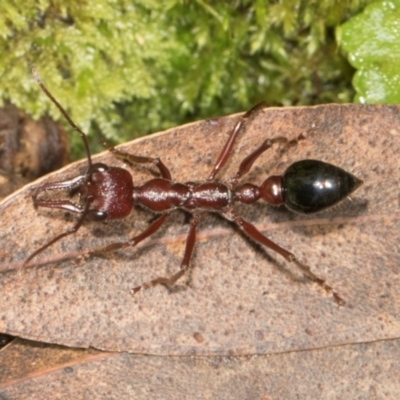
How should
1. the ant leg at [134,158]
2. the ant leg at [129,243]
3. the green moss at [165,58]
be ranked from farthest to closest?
1. the green moss at [165,58]
2. the ant leg at [134,158]
3. the ant leg at [129,243]

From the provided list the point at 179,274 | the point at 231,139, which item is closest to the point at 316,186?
the point at 231,139

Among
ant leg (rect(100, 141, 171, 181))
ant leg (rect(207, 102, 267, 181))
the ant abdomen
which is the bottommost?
the ant abdomen

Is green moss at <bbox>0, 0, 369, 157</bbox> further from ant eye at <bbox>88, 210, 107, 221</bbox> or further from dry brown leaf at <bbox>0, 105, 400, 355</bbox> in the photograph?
ant eye at <bbox>88, 210, 107, 221</bbox>

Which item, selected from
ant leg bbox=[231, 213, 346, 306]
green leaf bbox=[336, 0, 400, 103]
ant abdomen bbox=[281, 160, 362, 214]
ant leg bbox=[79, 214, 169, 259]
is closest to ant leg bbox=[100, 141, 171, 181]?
ant leg bbox=[79, 214, 169, 259]

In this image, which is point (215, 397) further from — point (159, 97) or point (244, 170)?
point (159, 97)

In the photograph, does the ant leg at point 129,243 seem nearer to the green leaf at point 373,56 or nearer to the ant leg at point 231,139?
the ant leg at point 231,139

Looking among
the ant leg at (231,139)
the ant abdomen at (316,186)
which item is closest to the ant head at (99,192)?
the ant leg at (231,139)
